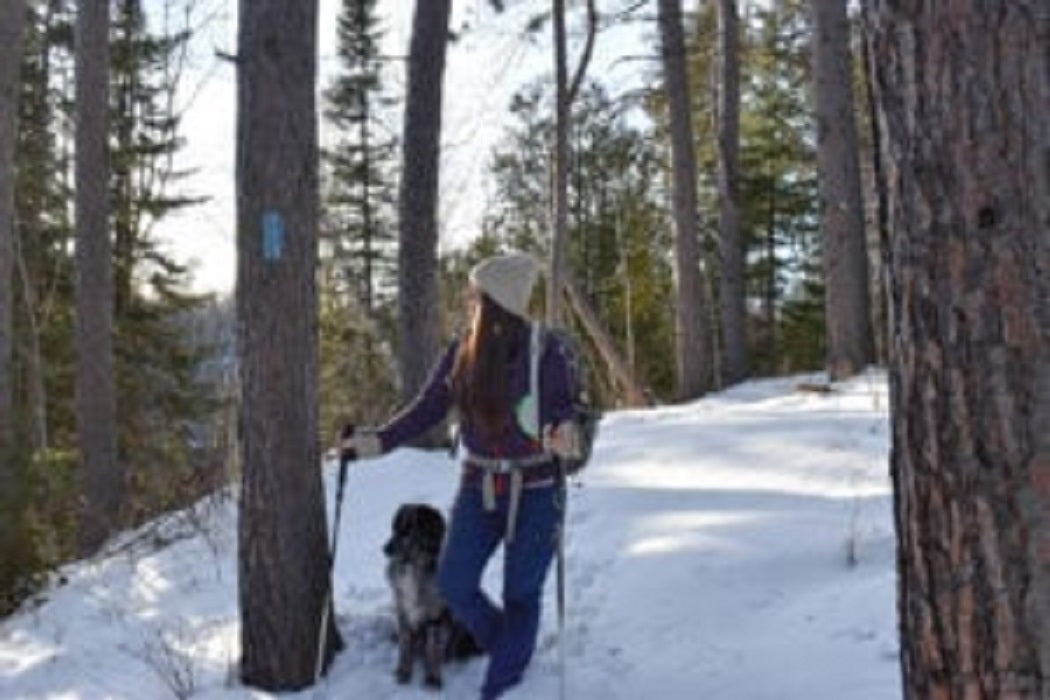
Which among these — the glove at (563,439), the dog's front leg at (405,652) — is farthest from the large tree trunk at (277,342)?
the glove at (563,439)

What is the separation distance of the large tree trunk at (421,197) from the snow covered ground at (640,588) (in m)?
0.85

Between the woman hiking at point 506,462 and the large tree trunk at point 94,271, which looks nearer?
the woman hiking at point 506,462

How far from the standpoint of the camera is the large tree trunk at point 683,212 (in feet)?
62.5

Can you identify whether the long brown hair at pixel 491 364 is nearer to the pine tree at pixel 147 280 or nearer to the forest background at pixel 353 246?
the forest background at pixel 353 246

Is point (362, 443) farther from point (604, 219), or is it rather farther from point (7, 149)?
point (604, 219)

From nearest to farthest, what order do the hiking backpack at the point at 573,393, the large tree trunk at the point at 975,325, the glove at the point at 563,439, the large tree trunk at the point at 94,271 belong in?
the large tree trunk at the point at 975,325, the glove at the point at 563,439, the hiking backpack at the point at 573,393, the large tree trunk at the point at 94,271

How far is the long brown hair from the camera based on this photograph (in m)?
6.21

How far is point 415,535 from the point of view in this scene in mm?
6797

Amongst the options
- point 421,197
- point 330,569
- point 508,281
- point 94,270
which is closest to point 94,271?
point 94,270

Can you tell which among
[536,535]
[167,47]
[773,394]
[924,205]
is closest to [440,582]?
[536,535]

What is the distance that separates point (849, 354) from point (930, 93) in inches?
517

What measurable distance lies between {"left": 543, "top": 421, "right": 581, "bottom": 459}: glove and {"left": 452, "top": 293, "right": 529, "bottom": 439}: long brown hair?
0.22 m

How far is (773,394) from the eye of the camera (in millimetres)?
15789

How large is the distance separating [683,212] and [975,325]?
53.9 feet
